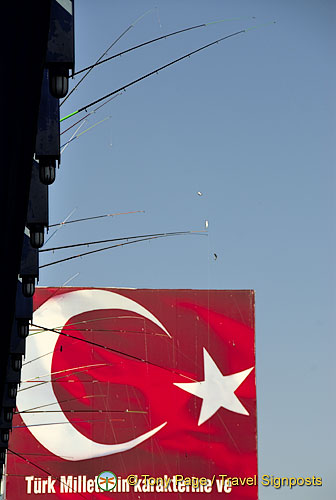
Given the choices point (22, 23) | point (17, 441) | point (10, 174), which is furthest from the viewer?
point (17, 441)

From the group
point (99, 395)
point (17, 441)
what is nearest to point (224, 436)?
point (99, 395)

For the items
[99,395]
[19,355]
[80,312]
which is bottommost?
[19,355]

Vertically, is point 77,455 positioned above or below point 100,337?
below

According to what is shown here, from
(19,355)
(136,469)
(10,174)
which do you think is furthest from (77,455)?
(10,174)

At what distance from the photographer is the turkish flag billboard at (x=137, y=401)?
3522cm

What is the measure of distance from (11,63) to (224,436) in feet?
97.6

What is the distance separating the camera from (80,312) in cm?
3600

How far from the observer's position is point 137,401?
35594 millimetres

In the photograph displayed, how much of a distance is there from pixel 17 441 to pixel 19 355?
20707 mm

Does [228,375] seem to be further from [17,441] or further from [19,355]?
[19,355]

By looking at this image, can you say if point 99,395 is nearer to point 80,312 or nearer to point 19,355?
point 80,312

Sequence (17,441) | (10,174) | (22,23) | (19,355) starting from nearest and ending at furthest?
(22,23), (10,174), (19,355), (17,441)

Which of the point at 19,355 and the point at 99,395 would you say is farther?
the point at 99,395

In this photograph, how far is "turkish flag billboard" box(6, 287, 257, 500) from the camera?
35.2 meters
